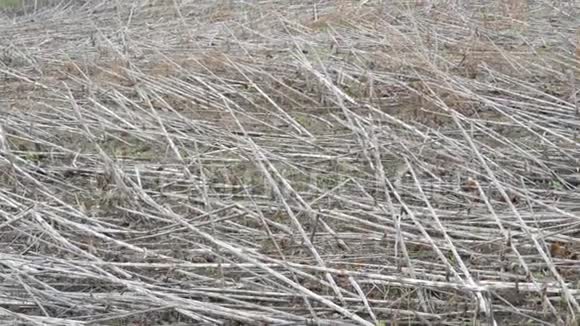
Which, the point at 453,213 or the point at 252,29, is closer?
the point at 453,213

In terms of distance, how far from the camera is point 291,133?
13.9 ft

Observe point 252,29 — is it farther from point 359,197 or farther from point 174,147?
point 359,197

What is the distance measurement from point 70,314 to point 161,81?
2.42 metres

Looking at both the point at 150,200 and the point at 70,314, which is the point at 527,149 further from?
the point at 70,314

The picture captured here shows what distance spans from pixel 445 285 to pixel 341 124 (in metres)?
1.76

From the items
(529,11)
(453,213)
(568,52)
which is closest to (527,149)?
(453,213)

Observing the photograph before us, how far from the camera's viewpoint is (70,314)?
2.89 m

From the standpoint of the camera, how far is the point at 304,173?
12.4 ft

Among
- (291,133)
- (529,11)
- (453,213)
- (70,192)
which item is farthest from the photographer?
(529,11)

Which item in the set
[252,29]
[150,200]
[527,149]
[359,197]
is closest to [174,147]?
→ [150,200]

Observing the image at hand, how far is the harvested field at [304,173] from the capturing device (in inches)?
112

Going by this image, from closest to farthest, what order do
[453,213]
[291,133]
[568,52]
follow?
[453,213]
[291,133]
[568,52]

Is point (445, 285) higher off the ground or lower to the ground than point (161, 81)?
higher

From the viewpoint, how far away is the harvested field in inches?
112
